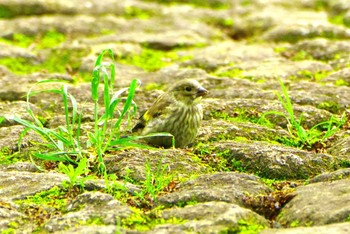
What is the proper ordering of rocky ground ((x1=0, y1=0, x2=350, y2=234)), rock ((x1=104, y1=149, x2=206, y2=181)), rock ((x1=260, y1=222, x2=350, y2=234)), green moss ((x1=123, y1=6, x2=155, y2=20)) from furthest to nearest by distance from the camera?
1. green moss ((x1=123, y1=6, x2=155, y2=20))
2. rock ((x1=104, y1=149, x2=206, y2=181))
3. rocky ground ((x1=0, y1=0, x2=350, y2=234))
4. rock ((x1=260, y1=222, x2=350, y2=234))

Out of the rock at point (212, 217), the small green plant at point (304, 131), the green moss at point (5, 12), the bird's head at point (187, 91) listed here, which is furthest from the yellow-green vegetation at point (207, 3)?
the rock at point (212, 217)

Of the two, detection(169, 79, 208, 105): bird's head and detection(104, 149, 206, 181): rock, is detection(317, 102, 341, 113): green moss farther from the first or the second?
detection(104, 149, 206, 181): rock

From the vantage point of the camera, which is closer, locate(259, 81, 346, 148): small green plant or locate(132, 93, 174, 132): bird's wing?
locate(259, 81, 346, 148): small green plant

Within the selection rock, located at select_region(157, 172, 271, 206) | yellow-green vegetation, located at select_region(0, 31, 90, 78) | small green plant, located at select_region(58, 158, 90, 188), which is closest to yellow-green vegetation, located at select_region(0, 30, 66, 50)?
yellow-green vegetation, located at select_region(0, 31, 90, 78)

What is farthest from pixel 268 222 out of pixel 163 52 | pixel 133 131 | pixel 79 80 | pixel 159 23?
pixel 159 23

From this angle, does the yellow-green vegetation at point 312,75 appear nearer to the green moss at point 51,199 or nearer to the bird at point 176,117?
the bird at point 176,117

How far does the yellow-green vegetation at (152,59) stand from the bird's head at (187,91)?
5.36 ft

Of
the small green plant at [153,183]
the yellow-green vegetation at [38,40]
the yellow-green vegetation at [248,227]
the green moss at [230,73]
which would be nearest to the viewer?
the yellow-green vegetation at [248,227]

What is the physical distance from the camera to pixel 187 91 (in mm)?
6457

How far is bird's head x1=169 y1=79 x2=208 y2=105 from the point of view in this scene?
6.39m

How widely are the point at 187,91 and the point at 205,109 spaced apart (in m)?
0.23

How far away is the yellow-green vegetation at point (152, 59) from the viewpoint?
8195 millimetres

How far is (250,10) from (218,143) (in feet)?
17.6

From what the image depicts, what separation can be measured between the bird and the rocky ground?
14 centimetres
